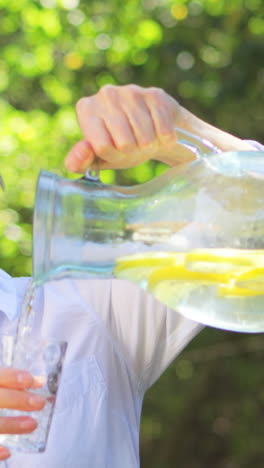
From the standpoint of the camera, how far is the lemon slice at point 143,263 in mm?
957

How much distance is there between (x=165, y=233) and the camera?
0.95 metres

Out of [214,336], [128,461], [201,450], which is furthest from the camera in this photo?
[201,450]

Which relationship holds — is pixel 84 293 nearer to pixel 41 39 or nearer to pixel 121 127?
pixel 121 127

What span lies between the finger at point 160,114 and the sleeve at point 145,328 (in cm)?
29

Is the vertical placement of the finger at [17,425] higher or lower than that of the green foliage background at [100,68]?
lower

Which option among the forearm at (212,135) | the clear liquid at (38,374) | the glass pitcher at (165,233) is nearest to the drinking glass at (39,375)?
the clear liquid at (38,374)

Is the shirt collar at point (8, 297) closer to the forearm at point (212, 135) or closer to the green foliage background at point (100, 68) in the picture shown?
the forearm at point (212, 135)

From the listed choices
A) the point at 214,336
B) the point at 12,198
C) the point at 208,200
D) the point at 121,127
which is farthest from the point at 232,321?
the point at 214,336

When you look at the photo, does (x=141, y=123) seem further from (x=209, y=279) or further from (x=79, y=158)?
(x=209, y=279)

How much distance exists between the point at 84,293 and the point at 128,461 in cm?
27

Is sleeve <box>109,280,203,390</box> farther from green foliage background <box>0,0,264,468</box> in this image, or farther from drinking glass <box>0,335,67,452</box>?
green foliage background <box>0,0,264,468</box>

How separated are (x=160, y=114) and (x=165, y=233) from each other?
20cm

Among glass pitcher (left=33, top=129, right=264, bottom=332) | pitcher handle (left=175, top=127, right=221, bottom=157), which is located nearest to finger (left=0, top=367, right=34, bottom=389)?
glass pitcher (left=33, top=129, right=264, bottom=332)

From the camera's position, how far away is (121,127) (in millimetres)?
1056
